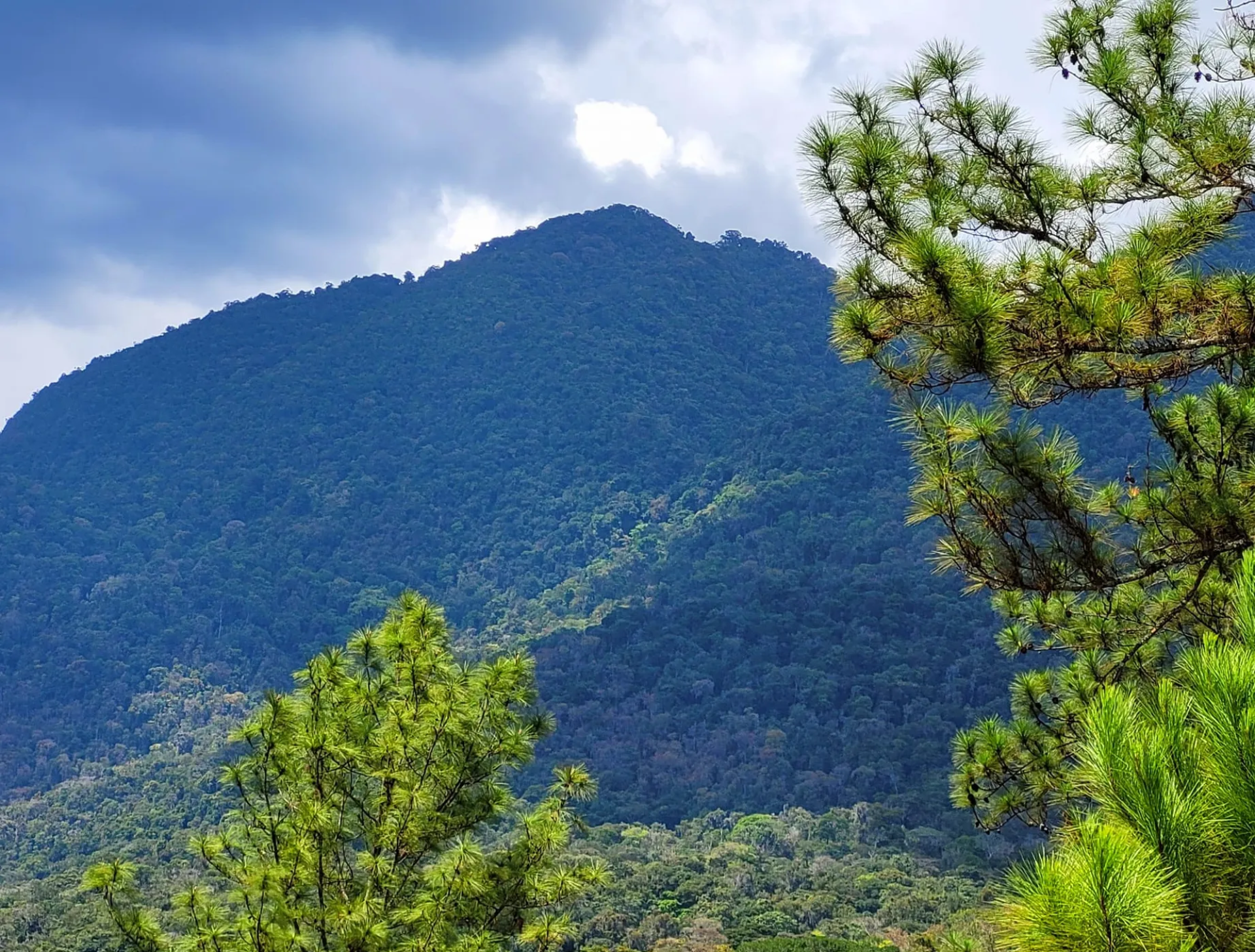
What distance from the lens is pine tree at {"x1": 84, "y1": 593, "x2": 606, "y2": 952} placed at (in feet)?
18.2

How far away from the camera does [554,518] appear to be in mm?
74500

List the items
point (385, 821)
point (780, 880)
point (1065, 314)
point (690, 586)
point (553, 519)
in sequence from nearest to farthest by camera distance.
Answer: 1. point (1065, 314)
2. point (385, 821)
3. point (780, 880)
4. point (690, 586)
5. point (553, 519)

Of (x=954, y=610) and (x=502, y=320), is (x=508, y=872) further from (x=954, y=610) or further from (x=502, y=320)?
(x=502, y=320)

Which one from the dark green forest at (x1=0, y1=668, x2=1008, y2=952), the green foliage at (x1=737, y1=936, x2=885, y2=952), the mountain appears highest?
the mountain

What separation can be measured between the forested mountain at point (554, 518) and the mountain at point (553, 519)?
0.75ft

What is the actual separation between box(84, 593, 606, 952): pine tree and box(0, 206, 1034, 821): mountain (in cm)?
3260

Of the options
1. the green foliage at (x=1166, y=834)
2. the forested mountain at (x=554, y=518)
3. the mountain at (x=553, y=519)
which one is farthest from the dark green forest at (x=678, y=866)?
the green foliage at (x=1166, y=834)

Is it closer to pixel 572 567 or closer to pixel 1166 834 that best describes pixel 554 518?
pixel 572 567

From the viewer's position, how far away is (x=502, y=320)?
316 ft

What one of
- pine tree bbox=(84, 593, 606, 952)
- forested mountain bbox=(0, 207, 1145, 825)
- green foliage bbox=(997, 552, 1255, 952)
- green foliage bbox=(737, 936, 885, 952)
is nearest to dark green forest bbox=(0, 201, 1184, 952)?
green foliage bbox=(737, 936, 885, 952)

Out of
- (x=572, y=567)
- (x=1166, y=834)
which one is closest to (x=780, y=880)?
(x=1166, y=834)

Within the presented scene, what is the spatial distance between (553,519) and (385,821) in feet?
225

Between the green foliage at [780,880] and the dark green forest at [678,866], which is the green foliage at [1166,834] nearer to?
the dark green forest at [678,866]

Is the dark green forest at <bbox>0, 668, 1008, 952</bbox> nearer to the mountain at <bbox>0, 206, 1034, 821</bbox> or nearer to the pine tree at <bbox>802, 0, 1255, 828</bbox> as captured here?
the mountain at <bbox>0, 206, 1034, 821</bbox>
